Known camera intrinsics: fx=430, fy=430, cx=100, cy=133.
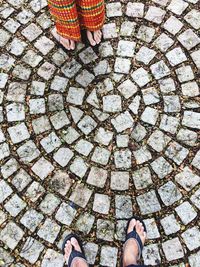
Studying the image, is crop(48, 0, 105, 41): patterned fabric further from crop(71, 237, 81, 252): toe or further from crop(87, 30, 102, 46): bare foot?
crop(71, 237, 81, 252): toe

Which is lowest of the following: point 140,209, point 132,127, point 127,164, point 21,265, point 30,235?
point 21,265

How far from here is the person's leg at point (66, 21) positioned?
3.84m

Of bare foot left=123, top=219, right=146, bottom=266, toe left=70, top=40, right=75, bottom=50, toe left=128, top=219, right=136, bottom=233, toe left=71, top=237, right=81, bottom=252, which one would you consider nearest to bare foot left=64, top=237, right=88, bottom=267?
toe left=71, top=237, right=81, bottom=252

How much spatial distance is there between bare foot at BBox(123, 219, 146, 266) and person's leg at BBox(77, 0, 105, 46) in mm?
1938

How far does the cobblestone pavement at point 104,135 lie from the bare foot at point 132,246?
99mm

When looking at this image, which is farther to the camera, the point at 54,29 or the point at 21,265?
the point at 54,29

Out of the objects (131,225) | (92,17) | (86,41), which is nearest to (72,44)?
(86,41)

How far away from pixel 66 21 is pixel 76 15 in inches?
4.6

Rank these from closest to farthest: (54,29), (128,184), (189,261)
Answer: (189,261) → (128,184) → (54,29)

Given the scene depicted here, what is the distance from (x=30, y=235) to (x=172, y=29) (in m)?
2.60

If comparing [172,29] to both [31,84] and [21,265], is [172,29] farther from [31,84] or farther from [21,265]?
[21,265]

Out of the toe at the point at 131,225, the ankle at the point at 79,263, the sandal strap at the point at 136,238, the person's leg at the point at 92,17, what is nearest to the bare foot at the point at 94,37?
the person's leg at the point at 92,17

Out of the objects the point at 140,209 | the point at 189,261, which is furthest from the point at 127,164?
the point at 189,261

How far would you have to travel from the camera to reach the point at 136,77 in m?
4.46
